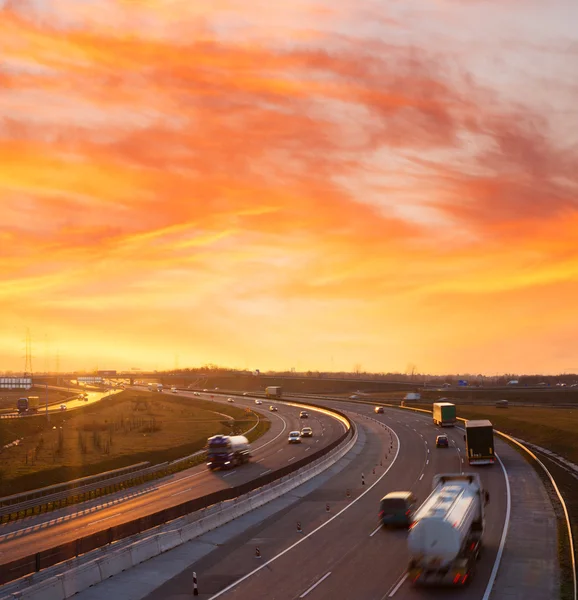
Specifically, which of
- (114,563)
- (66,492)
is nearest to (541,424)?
(66,492)

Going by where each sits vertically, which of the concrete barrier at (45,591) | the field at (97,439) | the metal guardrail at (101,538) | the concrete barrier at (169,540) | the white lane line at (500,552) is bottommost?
the field at (97,439)

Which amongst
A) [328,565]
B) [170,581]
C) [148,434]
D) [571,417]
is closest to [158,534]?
[170,581]

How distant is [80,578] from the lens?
32094mm

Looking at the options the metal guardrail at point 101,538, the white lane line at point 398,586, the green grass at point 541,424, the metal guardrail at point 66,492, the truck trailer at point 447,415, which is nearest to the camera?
the metal guardrail at point 101,538

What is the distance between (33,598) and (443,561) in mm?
16835

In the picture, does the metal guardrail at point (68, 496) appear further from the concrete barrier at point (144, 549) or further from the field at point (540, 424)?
the field at point (540, 424)

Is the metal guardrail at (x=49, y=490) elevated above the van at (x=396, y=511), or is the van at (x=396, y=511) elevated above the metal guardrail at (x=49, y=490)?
the van at (x=396, y=511)

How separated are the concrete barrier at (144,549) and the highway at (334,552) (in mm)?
2277

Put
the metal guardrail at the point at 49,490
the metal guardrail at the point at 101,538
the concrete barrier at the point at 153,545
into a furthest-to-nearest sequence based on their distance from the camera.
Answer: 1. the metal guardrail at the point at 49,490
2. the concrete barrier at the point at 153,545
3. the metal guardrail at the point at 101,538

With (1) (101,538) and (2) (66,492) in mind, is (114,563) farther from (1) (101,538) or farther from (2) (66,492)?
(2) (66,492)

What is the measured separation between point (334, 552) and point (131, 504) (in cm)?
2587

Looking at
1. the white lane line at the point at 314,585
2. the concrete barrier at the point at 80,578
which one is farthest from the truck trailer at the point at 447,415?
the concrete barrier at the point at 80,578

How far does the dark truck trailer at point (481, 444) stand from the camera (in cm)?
7238

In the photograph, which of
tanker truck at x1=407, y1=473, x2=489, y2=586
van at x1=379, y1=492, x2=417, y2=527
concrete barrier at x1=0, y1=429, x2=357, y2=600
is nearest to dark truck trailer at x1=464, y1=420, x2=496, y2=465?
concrete barrier at x1=0, y1=429, x2=357, y2=600
